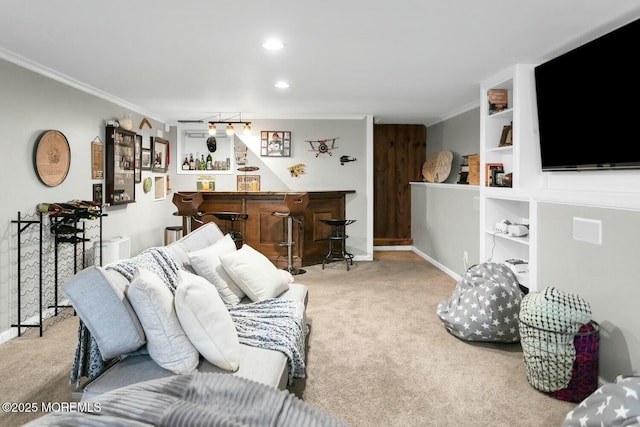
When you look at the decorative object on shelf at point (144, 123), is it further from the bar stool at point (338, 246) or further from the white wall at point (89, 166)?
the bar stool at point (338, 246)

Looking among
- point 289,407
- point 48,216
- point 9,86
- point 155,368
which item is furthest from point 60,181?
point 289,407

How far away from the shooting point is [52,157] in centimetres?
414

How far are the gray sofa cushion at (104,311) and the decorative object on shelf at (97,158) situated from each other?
139 inches

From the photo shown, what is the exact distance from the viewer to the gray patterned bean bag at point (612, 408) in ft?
6.09

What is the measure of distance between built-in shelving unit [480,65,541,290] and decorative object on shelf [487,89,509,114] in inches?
1.9

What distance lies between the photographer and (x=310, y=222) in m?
6.52

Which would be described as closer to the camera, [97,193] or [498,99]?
[498,99]

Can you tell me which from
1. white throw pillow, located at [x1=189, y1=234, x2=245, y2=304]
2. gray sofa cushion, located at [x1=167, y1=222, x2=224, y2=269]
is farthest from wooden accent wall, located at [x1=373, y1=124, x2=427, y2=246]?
white throw pillow, located at [x1=189, y1=234, x2=245, y2=304]

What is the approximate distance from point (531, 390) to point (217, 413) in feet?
7.76

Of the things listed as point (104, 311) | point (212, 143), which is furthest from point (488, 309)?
point (212, 143)

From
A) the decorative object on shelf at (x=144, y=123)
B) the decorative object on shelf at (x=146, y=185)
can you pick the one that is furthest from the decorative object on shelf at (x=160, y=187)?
the decorative object on shelf at (x=144, y=123)

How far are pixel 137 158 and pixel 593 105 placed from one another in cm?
540

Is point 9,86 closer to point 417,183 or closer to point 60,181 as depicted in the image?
point 60,181

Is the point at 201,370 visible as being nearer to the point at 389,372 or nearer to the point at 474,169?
the point at 389,372
